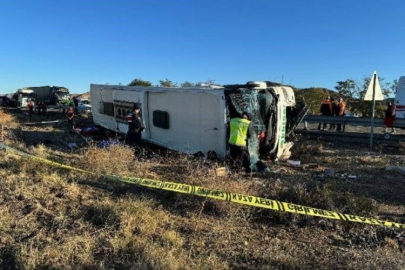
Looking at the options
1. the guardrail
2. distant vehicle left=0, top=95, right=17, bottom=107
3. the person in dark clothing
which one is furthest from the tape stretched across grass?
distant vehicle left=0, top=95, right=17, bottom=107

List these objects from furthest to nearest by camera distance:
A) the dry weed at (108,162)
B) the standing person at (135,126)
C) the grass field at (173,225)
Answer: the standing person at (135,126)
the dry weed at (108,162)
the grass field at (173,225)

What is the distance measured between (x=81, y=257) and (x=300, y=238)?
8.77ft

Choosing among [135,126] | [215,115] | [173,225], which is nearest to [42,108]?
[135,126]

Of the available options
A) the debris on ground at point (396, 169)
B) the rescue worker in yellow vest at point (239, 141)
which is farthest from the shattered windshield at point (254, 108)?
the debris on ground at point (396, 169)

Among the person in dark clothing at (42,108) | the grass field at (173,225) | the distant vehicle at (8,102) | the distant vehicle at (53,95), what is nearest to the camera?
the grass field at (173,225)

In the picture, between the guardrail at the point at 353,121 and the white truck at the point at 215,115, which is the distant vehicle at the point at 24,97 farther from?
the guardrail at the point at 353,121

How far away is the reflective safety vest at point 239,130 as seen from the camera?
8508 mm

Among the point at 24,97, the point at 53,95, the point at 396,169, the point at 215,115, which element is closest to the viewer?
the point at 396,169

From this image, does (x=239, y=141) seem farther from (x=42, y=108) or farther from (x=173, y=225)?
(x=42, y=108)

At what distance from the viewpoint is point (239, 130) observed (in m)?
8.52

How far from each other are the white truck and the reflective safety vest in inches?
14.6

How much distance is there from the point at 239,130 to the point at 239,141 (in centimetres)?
25

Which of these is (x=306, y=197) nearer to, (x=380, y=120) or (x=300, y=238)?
(x=300, y=238)

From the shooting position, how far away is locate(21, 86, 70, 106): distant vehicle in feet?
115
